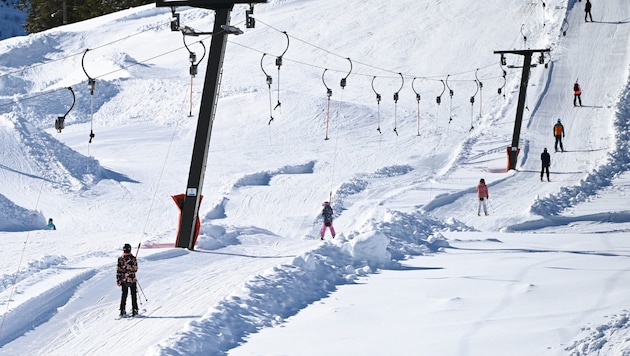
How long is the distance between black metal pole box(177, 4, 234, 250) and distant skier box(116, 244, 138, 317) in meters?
5.39

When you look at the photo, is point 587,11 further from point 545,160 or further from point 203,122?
point 203,122

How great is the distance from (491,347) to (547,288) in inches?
146

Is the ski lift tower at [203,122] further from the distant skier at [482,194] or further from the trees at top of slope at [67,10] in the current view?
the trees at top of slope at [67,10]

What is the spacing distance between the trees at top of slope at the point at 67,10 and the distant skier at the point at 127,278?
66961 mm

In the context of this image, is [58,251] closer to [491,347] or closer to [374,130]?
[491,347]

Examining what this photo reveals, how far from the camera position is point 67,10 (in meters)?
79.3

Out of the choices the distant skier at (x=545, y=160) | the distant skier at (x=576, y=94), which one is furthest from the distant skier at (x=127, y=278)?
the distant skier at (x=576, y=94)

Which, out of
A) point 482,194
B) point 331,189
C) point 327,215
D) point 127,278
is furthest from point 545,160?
point 127,278

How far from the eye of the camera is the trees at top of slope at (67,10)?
78.2 meters

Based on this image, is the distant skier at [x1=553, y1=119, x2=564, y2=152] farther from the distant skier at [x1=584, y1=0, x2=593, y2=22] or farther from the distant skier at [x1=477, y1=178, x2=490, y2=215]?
the distant skier at [x1=584, y1=0, x2=593, y2=22]

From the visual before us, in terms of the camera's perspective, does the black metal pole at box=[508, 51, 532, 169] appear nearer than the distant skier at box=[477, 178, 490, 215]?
No

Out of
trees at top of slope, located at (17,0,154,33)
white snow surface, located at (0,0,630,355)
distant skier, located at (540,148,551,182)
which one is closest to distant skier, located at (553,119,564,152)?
white snow surface, located at (0,0,630,355)

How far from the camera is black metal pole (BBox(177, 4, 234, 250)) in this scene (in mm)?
19828

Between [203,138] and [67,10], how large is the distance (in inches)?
2526
